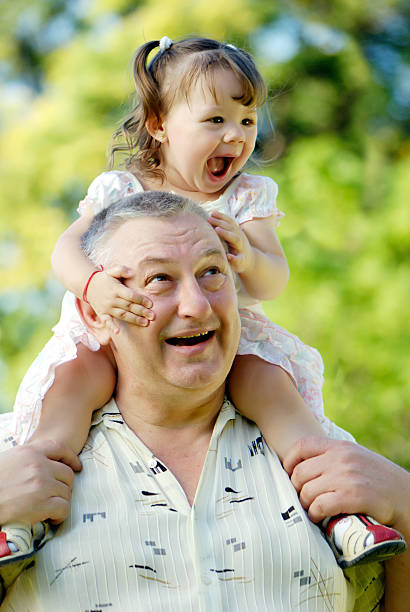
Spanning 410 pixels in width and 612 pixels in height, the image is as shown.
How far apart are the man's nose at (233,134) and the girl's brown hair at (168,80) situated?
0.08m

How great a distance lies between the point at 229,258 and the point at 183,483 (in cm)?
55

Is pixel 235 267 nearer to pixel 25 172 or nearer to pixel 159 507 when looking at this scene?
pixel 159 507

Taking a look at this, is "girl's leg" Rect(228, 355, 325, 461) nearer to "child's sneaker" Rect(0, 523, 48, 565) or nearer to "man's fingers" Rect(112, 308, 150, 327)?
"man's fingers" Rect(112, 308, 150, 327)

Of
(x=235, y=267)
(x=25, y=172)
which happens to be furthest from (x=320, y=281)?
(x=235, y=267)

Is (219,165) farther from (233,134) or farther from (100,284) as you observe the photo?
(100,284)

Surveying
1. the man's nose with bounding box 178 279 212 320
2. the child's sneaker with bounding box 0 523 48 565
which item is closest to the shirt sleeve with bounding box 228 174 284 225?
the man's nose with bounding box 178 279 212 320

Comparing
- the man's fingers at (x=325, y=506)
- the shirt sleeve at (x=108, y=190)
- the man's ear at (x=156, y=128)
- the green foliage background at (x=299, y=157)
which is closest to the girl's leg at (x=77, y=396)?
the shirt sleeve at (x=108, y=190)

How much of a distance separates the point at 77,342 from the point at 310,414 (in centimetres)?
61

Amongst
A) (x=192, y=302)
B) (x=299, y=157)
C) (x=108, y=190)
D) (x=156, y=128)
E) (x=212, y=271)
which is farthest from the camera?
(x=299, y=157)

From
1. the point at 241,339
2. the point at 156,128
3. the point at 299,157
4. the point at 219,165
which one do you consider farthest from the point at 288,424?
the point at 299,157

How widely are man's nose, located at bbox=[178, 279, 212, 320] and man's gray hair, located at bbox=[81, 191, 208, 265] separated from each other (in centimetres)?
20

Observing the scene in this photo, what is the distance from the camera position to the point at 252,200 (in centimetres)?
236

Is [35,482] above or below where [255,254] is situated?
below

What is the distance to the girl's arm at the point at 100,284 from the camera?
1.88m
